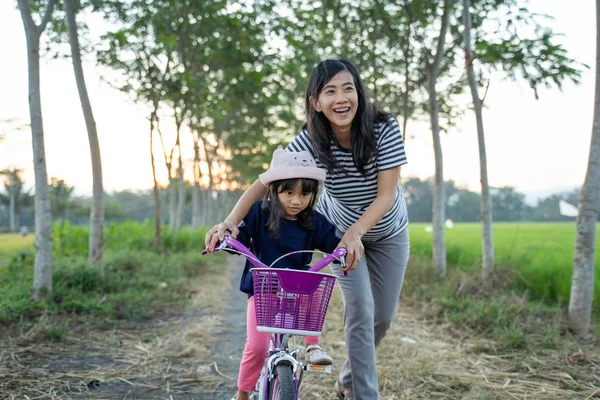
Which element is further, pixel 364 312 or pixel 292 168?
pixel 364 312

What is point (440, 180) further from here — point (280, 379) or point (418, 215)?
point (418, 215)

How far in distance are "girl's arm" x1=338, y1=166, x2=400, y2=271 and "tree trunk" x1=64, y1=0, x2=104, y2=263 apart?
6321mm

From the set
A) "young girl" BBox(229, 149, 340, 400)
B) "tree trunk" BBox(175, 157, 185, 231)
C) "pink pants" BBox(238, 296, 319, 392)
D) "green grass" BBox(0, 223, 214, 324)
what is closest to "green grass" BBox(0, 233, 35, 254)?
"green grass" BBox(0, 223, 214, 324)

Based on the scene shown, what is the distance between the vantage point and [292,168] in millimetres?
2631

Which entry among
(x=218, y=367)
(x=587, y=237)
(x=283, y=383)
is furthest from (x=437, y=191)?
(x=283, y=383)

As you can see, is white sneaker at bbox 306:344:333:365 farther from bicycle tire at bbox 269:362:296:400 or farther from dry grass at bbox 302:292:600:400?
dry grass at bbox 302:292:600:400

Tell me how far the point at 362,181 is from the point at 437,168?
5.85m

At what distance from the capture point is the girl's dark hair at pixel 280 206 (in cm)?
268

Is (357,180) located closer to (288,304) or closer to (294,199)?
(294,199)

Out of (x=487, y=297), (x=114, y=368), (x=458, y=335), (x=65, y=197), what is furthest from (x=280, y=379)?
(x=65, y=197)

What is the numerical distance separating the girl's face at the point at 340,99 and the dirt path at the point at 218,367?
2.02 metres

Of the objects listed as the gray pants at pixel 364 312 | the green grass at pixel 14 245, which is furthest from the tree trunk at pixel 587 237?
the green grass at pixel 14 245

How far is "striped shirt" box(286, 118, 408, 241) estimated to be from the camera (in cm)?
289

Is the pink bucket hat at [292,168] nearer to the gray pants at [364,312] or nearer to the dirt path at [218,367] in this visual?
the gray pants at [364,312]
